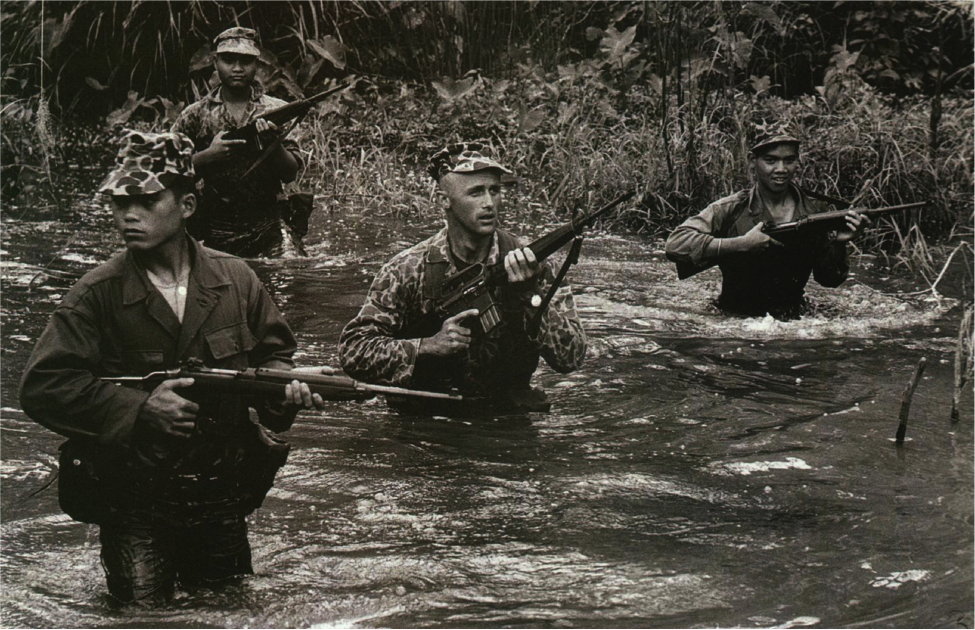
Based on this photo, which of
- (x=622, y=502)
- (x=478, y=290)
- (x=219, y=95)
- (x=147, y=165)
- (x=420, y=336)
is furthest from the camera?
(x=219, y=95)

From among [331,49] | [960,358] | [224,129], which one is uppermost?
[331,49]

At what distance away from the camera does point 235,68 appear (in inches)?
355

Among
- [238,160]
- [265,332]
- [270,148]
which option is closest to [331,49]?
[238,160]

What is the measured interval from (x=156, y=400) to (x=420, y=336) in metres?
2.30

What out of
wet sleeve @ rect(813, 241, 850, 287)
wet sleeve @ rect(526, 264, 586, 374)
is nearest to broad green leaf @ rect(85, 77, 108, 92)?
wet sleeve @ rect(813, 241, 850, 287)

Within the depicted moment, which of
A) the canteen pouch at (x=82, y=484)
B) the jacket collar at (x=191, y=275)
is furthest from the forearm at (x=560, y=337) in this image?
the canteen pouch at (x=82, y=484)

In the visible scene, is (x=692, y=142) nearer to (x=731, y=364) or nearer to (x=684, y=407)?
(x=731, y=364)

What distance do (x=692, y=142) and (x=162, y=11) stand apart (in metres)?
7.09

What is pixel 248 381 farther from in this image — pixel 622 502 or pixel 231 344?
pixel 622 502

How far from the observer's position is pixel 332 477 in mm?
5855

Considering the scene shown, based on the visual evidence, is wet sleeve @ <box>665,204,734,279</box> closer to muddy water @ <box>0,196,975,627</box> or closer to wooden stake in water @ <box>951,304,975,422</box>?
muddy water @ <box>0,196,975,627</box>

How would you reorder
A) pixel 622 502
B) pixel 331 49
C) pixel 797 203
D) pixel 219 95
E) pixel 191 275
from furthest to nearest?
pixel 331 49
pixel 219 95
pixel 797 203
pixel 622 502
pixel 191 275

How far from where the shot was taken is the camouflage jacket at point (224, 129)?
9.13m

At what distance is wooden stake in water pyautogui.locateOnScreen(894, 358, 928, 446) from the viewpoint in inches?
228
